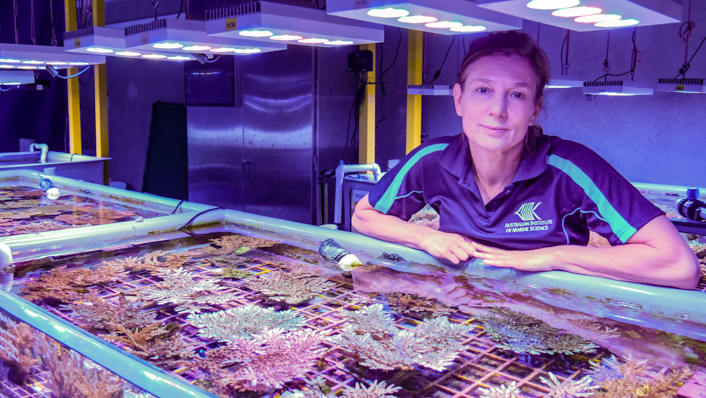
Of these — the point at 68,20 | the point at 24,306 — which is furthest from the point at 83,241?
the point at 68,20

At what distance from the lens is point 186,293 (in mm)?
1575

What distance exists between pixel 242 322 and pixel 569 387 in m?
0.75

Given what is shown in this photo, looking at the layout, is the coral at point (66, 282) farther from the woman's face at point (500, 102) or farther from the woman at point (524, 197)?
the woman's face at point (500, 102)

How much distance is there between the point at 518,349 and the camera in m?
1.19

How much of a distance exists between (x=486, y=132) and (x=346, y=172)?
3.12m

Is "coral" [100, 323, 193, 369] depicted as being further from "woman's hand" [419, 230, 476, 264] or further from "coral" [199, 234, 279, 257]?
"woman's hand" [419, 230, 476, 264]

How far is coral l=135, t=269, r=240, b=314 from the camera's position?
1.49 m

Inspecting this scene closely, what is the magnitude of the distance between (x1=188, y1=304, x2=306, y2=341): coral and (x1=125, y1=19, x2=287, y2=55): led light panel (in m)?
1.56

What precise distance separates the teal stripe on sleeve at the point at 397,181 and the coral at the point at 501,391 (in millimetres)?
1104

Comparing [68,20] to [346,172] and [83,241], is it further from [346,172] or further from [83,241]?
[83,241]

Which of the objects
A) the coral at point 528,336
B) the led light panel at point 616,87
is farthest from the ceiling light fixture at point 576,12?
the led light panel at point 616,87

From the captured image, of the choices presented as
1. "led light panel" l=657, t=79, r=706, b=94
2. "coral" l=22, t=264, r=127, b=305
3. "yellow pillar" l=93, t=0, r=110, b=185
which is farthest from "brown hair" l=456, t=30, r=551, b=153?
"yellow pillar" l=93, t=0, r=110, b=185

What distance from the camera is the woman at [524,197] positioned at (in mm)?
1519

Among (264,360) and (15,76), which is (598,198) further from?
(15,76)
